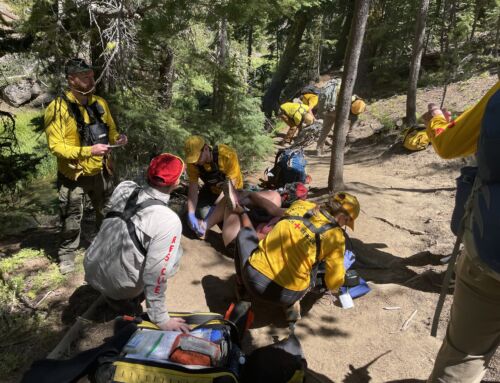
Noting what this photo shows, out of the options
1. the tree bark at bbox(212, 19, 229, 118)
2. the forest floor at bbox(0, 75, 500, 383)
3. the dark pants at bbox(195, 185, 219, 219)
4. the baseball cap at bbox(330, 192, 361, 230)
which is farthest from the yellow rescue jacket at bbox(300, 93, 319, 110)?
the baseball cap at bbox(330, 192, 361, 230)

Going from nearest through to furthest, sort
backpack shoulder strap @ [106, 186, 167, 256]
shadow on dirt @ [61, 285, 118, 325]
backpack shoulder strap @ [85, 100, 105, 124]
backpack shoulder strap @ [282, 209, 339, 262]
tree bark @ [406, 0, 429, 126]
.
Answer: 1. backpack shoulder strap @ [106, 186, 167, 256]
2. backpack shoulder strap @ [282, 209, 339, 262]
3. shadow on dirt @ [61, 285, 118, 325]
4. backpack shoulder strap @ [85, 100, 105, 124]
5. tree bark @ [406, 0, 429, 126]

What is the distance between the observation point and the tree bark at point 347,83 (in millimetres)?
5491

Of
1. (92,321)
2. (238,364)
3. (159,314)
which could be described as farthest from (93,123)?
(238,364)

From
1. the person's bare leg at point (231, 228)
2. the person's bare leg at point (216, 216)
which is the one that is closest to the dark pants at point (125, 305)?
the person's bare leg at point (231, 228)

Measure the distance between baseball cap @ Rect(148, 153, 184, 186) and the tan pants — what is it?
2.02 m

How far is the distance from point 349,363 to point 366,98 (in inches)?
616

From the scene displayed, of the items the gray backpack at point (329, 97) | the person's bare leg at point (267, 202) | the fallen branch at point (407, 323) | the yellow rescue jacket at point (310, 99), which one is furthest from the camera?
the yellow rescue jacket at point (310, 99)

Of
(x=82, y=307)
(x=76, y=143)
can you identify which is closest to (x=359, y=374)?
(x=82, y=307)

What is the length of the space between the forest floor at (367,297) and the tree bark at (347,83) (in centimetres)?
51

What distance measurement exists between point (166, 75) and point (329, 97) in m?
4.67

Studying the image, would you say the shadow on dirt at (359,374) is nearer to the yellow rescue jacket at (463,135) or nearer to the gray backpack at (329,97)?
the yellow rescue jacket at (463,135)

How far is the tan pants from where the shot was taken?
1.92 m

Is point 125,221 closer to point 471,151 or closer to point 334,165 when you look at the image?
point 471,151

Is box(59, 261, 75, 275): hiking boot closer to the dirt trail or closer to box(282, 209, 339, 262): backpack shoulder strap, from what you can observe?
the dirt trail
